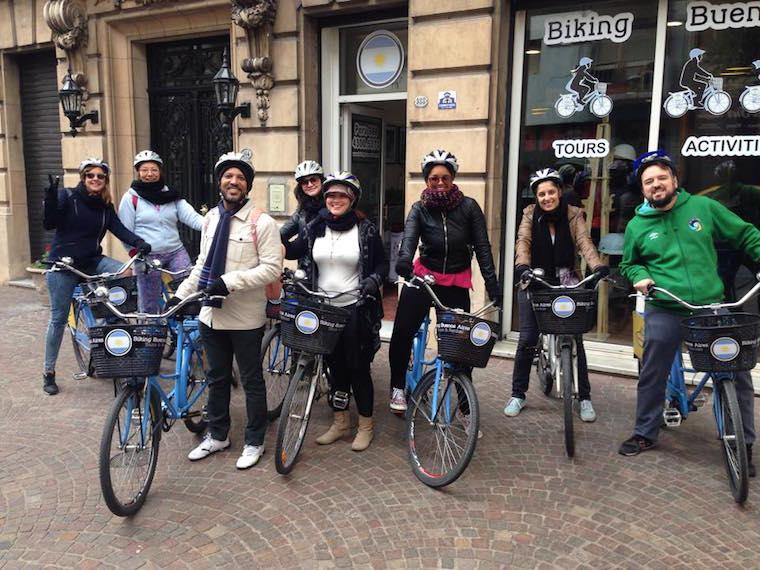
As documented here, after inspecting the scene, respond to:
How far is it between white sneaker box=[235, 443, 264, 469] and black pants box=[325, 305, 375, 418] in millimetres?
620

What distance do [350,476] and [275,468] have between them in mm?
497

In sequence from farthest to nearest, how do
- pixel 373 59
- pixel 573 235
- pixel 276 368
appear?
pixel 373 59 → pixel 276 368 → pixel 573 235

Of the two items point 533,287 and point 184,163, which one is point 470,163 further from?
point 184,163

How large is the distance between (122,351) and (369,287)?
1.54m

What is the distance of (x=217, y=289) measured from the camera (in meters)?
3.74

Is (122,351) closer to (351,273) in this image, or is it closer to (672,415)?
(351,273)

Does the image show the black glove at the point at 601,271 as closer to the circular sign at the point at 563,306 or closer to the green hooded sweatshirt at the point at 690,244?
the green hooded sweatshirt at the point at 690,244

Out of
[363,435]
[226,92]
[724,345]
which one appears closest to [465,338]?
[363,435]

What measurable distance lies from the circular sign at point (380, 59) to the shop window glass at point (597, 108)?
68.0 inches

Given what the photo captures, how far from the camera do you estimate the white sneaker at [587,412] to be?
4945 millimetres

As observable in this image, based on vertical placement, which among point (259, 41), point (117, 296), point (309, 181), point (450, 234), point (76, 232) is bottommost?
point (117, 296)

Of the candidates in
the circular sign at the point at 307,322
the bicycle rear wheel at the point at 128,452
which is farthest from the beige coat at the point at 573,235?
the bicycle rear wheel at the point at 128,452

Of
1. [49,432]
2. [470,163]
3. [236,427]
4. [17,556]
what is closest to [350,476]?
[236,427]

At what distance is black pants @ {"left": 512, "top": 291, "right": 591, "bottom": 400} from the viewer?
5.02 meters
